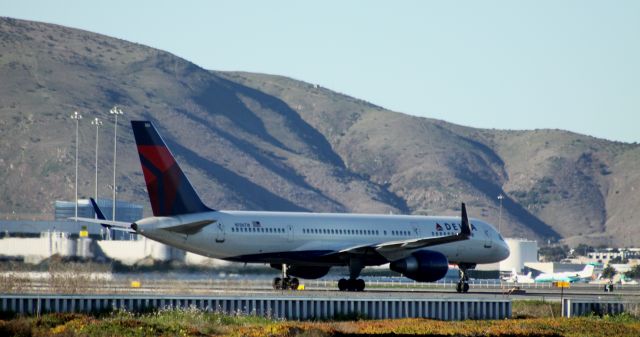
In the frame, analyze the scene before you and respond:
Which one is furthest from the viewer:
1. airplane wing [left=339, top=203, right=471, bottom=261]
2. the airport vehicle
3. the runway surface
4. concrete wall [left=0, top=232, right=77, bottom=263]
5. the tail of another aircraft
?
the tail of another aircraft

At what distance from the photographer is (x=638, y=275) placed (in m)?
127

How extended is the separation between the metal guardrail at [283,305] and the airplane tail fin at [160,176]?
12005 millimetres

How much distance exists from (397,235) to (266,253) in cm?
766

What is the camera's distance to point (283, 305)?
153ft

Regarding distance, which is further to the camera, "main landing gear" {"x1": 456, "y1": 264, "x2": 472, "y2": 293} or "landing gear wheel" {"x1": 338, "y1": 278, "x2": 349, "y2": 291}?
"main landing gear" {"x1": 456, "y1": 264, "x2": 472, "y2": 293}

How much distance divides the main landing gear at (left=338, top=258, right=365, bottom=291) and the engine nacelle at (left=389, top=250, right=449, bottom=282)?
1703mm

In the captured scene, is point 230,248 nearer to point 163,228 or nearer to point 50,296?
point 163,228

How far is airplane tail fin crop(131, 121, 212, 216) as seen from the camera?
2299 inches

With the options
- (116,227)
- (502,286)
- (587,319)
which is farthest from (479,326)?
(502,286)

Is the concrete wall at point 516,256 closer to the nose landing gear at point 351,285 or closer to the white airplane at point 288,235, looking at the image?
the white airplane at point 288,235

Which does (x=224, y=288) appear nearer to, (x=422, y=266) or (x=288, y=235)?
(x=288, y=235)

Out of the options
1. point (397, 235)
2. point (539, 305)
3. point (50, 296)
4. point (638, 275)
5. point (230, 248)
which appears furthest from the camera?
point (638, 275)

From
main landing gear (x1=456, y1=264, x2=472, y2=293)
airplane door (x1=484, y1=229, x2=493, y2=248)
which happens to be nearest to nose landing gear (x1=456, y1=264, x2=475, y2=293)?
main landing gear (x1=456, y1=264, x2=472, y2=293)

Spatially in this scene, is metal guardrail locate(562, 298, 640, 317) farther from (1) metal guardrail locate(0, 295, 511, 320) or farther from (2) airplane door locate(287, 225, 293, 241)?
(2) airplane door locate(287, 225, 293, 241)
